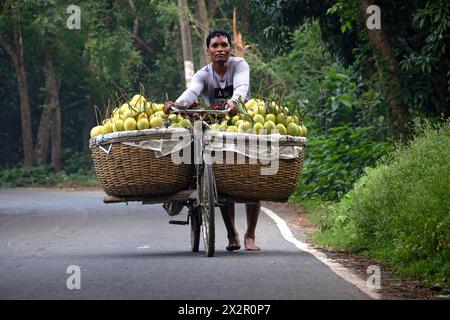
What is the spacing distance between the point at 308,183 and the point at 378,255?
471 inches

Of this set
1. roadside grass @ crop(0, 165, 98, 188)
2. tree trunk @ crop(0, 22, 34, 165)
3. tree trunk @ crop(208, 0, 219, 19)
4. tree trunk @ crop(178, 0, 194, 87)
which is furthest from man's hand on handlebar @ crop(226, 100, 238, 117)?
tree trunk @ crop(208, 0, 219, 19)

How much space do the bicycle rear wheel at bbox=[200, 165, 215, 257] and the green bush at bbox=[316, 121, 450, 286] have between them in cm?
179

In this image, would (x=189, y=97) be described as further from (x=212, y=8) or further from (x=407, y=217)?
(x=212, y=8)

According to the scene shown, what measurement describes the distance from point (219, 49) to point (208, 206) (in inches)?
80.1

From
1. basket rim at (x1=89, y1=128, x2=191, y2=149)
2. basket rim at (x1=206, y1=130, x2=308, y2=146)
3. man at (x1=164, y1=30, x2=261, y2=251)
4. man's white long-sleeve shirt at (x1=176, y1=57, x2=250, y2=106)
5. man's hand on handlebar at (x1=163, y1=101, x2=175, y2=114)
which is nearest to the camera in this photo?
basket rim at (x1=206, y1=130, x2=308, y2=146)

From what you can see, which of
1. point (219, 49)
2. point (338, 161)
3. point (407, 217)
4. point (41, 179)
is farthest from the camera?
point (41, 179)

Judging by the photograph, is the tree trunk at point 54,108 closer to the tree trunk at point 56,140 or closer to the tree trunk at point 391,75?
the tree trunk at point 56,140

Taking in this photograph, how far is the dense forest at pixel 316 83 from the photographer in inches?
496

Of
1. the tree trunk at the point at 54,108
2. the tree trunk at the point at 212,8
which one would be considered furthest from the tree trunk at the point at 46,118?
the tree trunk at the point at 212,8

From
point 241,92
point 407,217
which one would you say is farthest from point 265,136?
point 407,217

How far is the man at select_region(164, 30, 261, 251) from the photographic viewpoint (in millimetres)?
12633

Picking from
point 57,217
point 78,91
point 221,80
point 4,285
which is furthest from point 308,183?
point 78,91

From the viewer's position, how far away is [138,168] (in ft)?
39.2

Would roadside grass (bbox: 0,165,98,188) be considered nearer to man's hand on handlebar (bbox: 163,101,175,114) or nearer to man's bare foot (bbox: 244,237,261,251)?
man's bare foot (bbox: 244,237,261,251)
